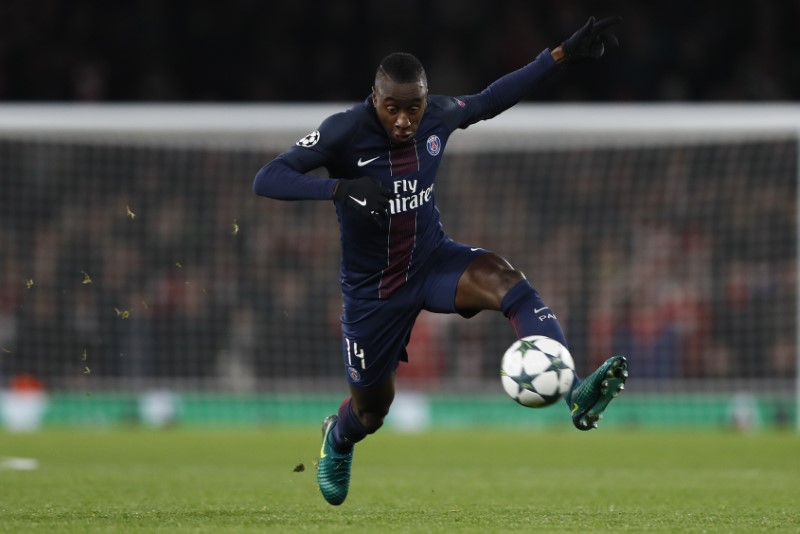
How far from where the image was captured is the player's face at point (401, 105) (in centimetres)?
592

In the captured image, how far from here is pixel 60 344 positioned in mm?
15156

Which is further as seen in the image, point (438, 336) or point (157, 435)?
point (438, 336)

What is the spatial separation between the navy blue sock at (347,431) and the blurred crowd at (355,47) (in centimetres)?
1201

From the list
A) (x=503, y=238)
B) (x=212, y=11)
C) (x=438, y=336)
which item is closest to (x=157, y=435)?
(x=438, y=336)

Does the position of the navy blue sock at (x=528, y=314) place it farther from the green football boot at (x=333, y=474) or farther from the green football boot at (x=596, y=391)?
the green football boot at (x=333, y=474)

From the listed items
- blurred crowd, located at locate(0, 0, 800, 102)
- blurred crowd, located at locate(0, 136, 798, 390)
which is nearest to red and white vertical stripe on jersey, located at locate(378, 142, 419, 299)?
blurred crowd, located at locate(0, 136, 798, 390)

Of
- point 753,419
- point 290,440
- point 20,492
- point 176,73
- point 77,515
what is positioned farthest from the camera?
point 176,73

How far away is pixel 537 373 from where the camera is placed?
5406mm

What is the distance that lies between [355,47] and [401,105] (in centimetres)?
1399

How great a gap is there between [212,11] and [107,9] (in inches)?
63.4

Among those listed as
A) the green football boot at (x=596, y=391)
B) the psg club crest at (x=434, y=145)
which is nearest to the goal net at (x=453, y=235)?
the psg club crest at (x=434, y=145)

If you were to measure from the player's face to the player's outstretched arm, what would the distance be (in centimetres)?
92

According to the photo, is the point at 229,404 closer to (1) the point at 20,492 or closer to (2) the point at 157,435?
(2) the point at 157,435

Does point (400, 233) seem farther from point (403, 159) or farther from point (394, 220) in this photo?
point (403, 159)
